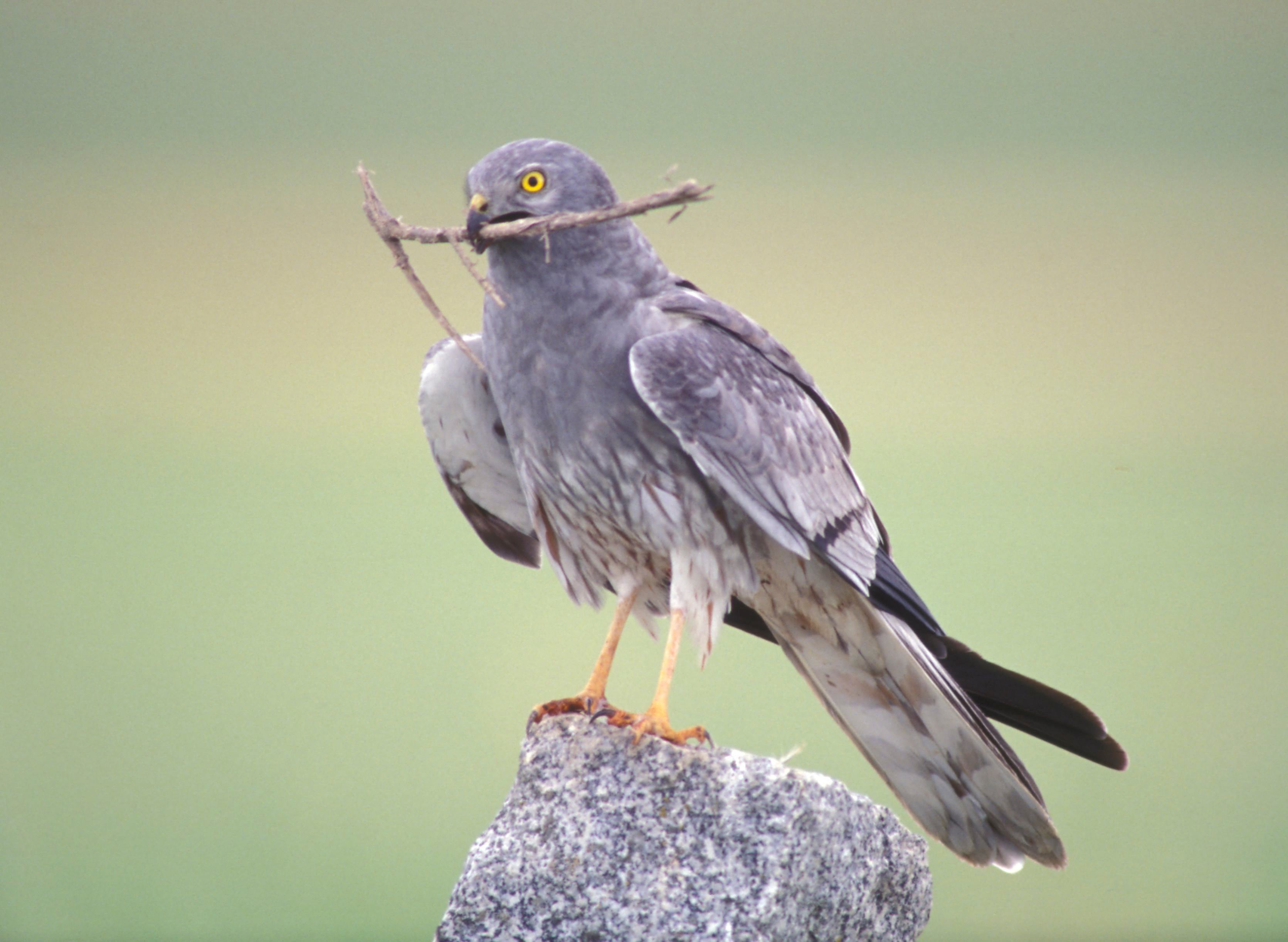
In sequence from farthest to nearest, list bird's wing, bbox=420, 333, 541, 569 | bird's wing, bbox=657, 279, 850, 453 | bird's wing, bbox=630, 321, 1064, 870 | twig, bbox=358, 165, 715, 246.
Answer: bird's wing, bbox=420, 333, 541, 569
bird's wing, bbox=657, 279, 850, 453
bird's wing, bbox=630, 321, 1064, 870
twig, bbox=358, 165, 715, 246

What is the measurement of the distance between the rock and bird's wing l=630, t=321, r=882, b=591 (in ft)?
1.58

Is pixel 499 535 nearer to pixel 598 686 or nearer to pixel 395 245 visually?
pixel 598 686

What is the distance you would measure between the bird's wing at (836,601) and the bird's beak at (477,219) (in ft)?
1.22

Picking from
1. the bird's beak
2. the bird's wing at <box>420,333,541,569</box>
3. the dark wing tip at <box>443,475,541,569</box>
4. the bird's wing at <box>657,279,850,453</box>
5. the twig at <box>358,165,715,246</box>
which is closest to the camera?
the twig at <box>358,165,715,246</box>

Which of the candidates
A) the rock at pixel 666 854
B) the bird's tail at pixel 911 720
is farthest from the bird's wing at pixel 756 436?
the rock at pixel 666 854

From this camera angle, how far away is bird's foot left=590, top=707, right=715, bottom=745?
237 centimetres

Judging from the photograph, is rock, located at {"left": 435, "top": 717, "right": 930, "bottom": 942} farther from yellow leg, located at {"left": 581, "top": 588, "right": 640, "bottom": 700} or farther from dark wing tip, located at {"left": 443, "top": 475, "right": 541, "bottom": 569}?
dark wing tip, located at {"left": 443, "top": 475, "right": 541, "bottom": 569}

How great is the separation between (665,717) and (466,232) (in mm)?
1048

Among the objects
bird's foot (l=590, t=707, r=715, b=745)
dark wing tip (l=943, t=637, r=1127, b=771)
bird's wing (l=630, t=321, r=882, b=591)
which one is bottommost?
bird's foot (l=590, t=707, r=715, b=745)

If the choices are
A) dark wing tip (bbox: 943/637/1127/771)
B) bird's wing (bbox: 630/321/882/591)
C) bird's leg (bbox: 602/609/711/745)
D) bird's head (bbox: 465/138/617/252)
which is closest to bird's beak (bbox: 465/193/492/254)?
bird's head (bbox: 465/138/617/252)

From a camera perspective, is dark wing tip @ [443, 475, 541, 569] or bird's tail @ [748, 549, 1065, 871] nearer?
bird's tail @ [748, 549, 1065, 871]

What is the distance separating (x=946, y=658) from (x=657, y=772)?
0.73 meters

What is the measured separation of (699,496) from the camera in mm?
2383

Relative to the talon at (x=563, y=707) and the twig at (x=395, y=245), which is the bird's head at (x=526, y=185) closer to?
the twig at (x=395, y=245)
